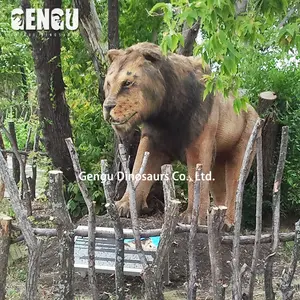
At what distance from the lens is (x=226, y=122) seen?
15.2ft

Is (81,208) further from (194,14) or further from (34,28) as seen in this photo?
(194,14)

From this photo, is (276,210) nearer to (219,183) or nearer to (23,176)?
(219,183)

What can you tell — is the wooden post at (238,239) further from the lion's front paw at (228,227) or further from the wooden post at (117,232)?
the lion's front paw at (228,227)

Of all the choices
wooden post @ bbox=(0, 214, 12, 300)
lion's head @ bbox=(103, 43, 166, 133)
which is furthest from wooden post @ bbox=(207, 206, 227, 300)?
lion's head @ bbox=(103, 43, 166, 133)

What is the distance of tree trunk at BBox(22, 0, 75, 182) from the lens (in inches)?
202

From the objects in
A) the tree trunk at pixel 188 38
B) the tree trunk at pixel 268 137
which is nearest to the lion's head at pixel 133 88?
the tree trunk at pixel 188 38

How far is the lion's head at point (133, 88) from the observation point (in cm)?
385

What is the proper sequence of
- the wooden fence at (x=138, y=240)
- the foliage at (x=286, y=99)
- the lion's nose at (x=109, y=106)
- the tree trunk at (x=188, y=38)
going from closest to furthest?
the wooden fence at (x=138, y=240), the lion's nose at (x=109, y=106), the tree trunk at (x=188, y=38), the foliage at (x=286, y=99)

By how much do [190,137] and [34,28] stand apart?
1885mm

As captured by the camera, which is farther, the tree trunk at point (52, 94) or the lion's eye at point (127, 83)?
the tree trunk at point (52, 94)

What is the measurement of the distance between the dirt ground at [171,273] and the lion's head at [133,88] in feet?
3.04

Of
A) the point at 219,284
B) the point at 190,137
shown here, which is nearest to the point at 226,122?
the point at 190,137

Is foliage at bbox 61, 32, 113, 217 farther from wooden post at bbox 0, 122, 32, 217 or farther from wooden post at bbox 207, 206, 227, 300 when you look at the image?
wooden post at bbox 207, 206, 227, 300

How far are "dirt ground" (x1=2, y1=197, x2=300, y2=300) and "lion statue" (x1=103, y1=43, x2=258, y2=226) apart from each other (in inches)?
9.8
